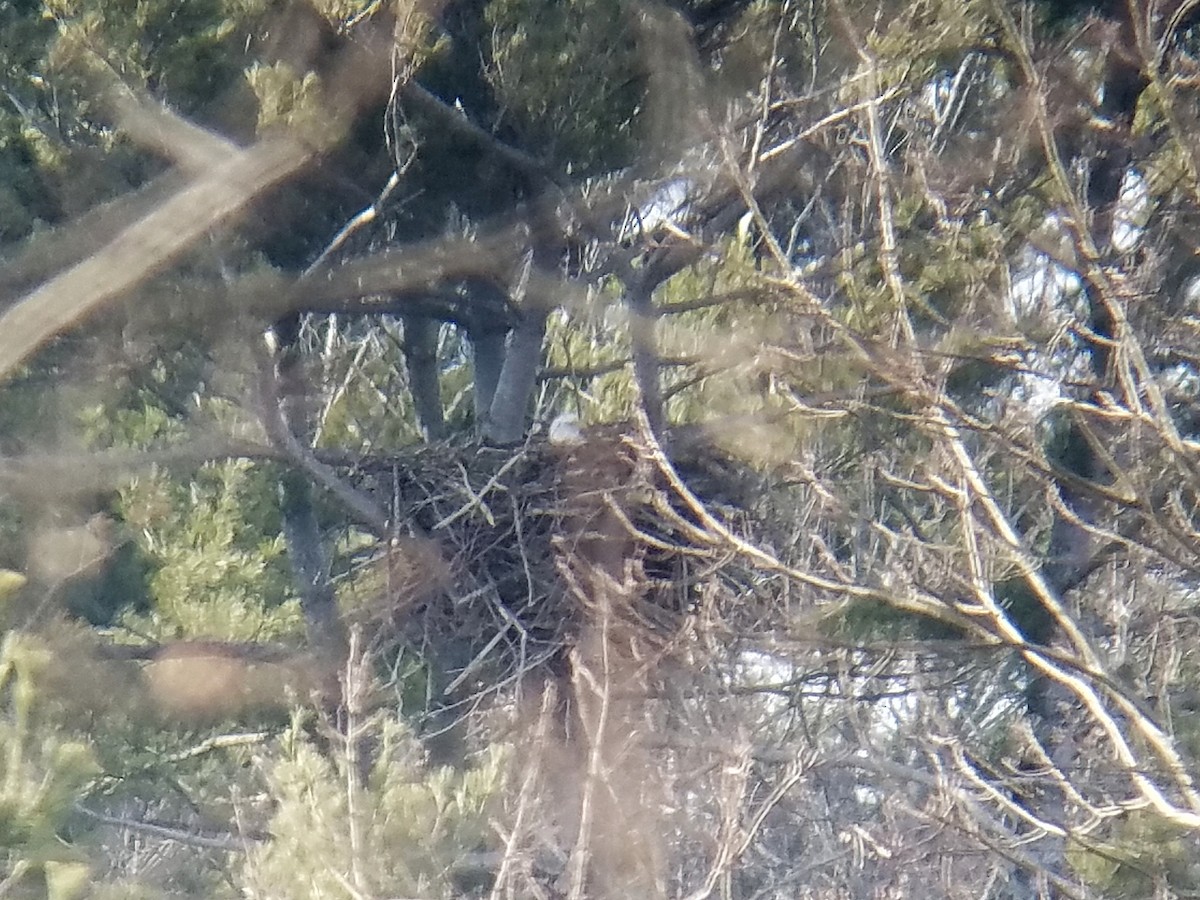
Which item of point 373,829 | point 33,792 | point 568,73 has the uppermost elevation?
point 568,73

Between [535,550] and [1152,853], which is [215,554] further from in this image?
[1152,853]

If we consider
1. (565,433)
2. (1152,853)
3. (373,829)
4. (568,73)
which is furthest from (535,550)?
(1152,853)

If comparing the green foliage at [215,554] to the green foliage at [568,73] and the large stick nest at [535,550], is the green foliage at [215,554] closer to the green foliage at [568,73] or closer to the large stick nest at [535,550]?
the large stick nest at [535,550]

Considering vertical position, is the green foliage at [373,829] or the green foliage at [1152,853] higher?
the green foliage at [373,829]

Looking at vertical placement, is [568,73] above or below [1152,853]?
above

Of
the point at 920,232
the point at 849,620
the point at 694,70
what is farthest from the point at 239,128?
the point at 849,620

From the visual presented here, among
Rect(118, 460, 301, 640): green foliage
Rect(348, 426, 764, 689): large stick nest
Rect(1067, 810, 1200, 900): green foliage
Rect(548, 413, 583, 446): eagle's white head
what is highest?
Rect(118, 460, 301, 640): green foliage

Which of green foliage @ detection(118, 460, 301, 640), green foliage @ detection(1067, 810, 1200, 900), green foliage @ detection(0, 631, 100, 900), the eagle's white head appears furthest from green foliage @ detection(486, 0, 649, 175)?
green foliage @ detection(1067, 810, 1200, 900)

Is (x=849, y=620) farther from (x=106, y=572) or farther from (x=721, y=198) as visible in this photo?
(x=106, y=572)

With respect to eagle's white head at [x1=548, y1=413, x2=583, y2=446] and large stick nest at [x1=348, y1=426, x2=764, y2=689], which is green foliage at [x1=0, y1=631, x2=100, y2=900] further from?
eagle's white head at [x1=548, y1=413, x2=583, y2=446]

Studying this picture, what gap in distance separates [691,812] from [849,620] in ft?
3.31

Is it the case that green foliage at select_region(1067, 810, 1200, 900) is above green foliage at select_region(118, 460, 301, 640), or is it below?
below

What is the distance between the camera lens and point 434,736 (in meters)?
5.20

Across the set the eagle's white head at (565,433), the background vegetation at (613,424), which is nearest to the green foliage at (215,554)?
the background vegetation at (613,424)
